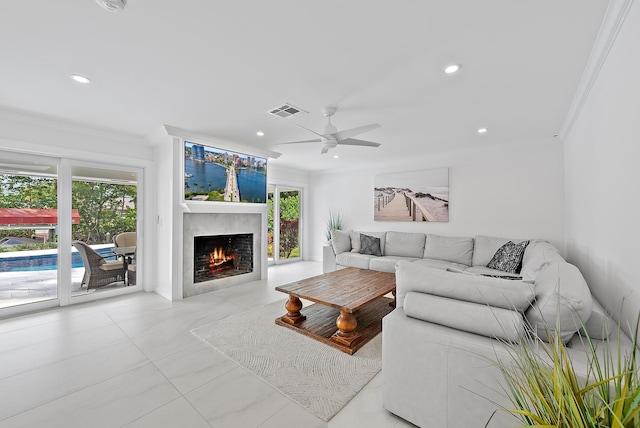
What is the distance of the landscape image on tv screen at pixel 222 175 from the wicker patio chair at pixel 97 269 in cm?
160

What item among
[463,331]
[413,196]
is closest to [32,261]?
[463,331]

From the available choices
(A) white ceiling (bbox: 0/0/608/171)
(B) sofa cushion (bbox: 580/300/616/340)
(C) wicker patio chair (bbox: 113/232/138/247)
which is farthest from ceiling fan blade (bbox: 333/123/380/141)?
(C) wicker patio chair (bbox: 113/232/138/247)

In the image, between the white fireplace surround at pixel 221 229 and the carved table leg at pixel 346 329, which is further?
the white fireplace surround at pixel 221 229

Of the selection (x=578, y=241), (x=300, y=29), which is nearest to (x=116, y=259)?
(x=300, y=29)

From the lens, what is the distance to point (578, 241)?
3.02 m

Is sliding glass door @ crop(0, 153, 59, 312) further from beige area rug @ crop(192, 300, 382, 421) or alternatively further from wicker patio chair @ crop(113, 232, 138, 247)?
beige area rug @ crop(192, 300, 382, 421)

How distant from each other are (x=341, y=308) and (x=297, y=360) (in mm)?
592

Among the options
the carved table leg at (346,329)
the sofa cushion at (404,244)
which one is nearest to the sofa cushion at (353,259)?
the sofa cushion at (404,244)

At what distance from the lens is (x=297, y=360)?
7.64ft

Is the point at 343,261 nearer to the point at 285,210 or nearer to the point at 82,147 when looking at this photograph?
the point at 285,210

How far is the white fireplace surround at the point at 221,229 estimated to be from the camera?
4.05m

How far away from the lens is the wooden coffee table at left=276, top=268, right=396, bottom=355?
2592 mm

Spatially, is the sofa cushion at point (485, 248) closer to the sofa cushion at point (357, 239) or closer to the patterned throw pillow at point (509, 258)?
the patterned throw pillow at point (509, 258)

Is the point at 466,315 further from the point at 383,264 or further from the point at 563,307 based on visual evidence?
the point at 383,264
